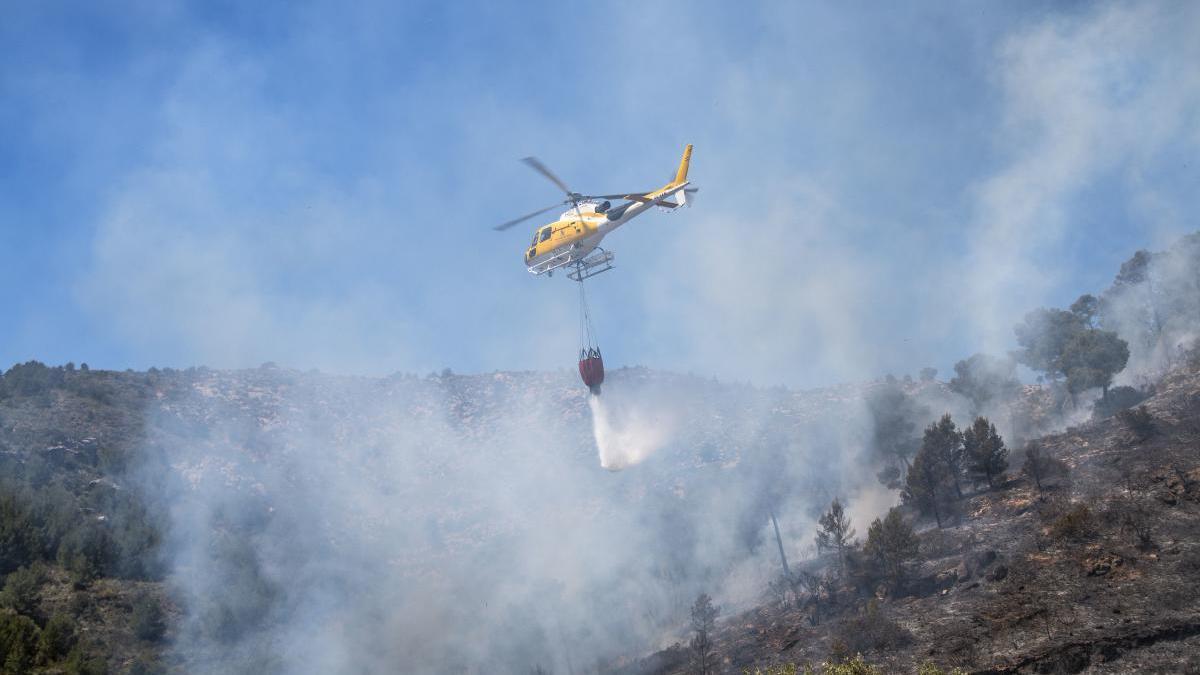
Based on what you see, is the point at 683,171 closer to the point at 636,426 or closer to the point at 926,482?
the point at 926,482

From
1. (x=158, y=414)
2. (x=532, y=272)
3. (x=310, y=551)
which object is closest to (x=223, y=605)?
(x=310, y=551)

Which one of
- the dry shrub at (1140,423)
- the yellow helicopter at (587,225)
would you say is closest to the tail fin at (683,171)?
the yellow helicopter at (587,225)

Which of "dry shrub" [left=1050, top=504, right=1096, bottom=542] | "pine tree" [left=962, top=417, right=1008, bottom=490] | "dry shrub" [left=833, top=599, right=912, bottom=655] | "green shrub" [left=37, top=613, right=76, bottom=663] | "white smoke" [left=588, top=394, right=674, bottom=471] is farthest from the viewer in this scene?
"white smoke" [left=588, top=394, right=674, bottom=471]

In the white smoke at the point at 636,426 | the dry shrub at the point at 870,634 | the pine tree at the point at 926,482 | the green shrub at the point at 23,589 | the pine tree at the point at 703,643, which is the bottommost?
the pine tree at the point at 703,643

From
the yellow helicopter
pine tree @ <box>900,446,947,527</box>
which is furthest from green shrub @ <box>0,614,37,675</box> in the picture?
pine tree @ <box>900,446,947,527</box>

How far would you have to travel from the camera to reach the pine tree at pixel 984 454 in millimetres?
50312

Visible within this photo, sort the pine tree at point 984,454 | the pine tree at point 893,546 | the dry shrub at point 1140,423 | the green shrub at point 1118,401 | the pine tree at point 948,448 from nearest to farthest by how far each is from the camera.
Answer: the pine tree at point 893,546
the dry shrub at point 1140,423
the pine tree at point 984,454
the pine tree at point 948,448
the green shrub at point 1118,401

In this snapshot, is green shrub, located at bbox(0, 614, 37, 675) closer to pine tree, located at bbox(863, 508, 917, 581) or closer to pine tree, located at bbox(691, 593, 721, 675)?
pine tree, located at bbox(691, 593, 721, 675)

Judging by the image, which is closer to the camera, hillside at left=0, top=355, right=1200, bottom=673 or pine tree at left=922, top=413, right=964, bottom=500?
hillside at left=0, top=355, right=1200, bottom=673

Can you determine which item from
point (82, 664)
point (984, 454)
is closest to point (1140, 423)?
point (984, 454)

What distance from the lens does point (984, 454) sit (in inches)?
1984

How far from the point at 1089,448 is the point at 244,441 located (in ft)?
248

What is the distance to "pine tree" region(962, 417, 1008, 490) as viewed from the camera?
50.3 metres

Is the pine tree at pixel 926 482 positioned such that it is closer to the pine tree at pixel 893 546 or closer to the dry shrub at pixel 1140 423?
the pine tree at pixel 893 546
